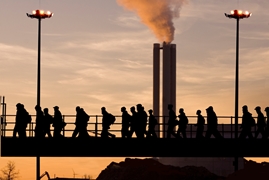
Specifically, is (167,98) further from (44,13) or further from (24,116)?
(24,116)

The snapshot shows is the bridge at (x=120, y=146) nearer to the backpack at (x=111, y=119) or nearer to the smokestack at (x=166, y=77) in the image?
the backpack at (x=111, y=119)

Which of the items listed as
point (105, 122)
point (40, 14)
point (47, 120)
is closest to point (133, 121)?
point (105, 122)

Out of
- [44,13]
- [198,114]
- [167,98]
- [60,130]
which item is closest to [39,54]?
[44,13]

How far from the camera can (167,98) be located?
70438 millimetres

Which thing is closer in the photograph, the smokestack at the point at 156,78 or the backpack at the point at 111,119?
the backpack at the point at 111,119

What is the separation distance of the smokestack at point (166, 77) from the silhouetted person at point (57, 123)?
3682 cm

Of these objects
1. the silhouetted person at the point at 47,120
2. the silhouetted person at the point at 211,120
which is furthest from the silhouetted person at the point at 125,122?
the silhouetted person at the point at 211,120

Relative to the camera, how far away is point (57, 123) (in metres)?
33.5

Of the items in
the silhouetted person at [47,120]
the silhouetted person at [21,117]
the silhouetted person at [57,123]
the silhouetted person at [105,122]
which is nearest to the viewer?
the silhouetted person at [21,117]

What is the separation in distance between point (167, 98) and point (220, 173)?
26.0ft

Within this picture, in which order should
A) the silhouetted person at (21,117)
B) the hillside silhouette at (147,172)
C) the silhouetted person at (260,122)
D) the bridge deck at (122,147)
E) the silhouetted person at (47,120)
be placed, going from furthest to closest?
the hillside silhouette at (147,172) < the silhouetted person at (260,122) < the bridge deck at (122,147) < the silhouetted person at (47,120) < the silhouetted person at (21,117)

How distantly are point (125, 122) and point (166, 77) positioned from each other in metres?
37.7

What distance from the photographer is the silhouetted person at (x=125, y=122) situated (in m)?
33.2

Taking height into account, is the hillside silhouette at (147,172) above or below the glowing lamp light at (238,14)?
below
